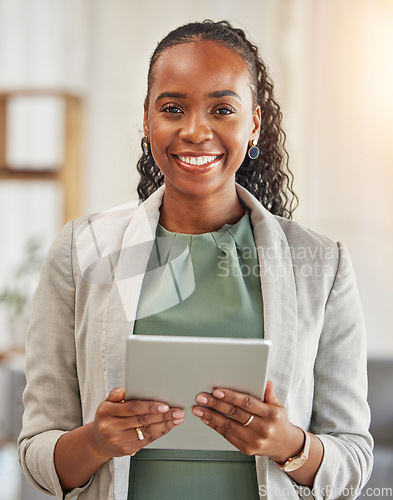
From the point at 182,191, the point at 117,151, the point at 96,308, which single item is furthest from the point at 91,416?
the point at 117,151

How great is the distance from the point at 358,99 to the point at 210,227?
2.23m

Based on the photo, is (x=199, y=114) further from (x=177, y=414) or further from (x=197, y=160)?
(x=177, y=414)

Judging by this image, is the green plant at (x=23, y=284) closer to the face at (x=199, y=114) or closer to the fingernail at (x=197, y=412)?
the face at (x=199, y=114)

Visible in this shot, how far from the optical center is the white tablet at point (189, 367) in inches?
33.6

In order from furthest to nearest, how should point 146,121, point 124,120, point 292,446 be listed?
point 124,120 → point 146,121 → point 292,446

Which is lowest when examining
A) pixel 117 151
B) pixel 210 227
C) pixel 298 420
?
pixel 298 420

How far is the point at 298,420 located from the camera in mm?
1062

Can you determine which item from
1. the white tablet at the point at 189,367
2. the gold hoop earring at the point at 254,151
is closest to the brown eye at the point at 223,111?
the gold hoop earring at the point at 254,151

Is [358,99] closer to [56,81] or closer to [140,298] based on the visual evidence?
[56,81]

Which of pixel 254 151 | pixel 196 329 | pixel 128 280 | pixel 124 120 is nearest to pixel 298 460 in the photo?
pixel 196 329

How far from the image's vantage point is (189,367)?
88cm

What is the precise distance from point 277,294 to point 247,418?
0.22 m

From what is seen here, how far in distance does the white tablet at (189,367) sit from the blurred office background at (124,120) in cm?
192

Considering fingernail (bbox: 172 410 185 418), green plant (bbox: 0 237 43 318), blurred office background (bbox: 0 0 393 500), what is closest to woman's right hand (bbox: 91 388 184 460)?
fingernail (bbox: 172 410 185 418)
